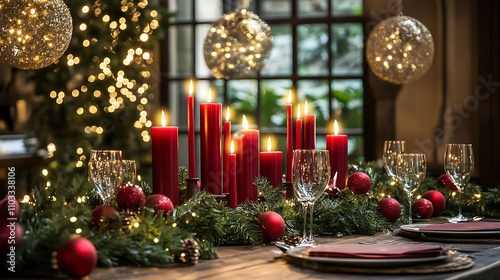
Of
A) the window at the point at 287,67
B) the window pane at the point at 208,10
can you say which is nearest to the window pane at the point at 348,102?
the window at the point at 287,67

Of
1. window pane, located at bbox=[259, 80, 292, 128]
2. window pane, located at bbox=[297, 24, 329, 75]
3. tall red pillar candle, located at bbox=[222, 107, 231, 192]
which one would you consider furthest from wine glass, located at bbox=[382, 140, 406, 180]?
window pane, located at bbox=[259, 80, 292, 128]

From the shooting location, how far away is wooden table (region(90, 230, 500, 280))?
1.55 m

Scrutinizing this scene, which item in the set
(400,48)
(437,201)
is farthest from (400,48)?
(437,201)

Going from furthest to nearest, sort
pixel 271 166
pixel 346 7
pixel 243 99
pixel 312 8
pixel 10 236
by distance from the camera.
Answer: pixel 243 99
pixel 312 8
pixel 346 7
pixel 271 166
pixel 10 236

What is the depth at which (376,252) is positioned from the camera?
163 centimetres

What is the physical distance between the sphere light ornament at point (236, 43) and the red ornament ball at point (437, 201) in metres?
1.44

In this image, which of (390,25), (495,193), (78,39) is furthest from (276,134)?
(495,193)

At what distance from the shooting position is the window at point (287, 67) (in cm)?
568

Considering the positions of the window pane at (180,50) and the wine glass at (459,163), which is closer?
the wine glass at (459,163)

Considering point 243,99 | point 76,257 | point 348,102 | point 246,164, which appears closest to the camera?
point 76,257

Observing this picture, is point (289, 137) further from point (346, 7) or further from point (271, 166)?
point (346, 7)

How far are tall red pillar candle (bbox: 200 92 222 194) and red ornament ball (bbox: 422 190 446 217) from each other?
0.68 m

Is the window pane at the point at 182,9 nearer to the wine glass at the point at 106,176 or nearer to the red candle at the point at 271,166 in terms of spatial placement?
the red candle at the point at 271,166

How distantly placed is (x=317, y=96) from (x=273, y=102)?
31 cm
